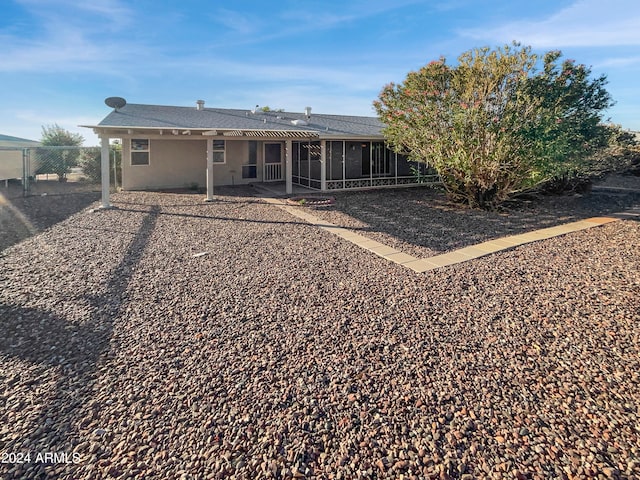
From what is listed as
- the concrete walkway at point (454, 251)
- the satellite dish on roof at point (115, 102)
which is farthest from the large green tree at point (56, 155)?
the concrete walkway at point (454, 251)

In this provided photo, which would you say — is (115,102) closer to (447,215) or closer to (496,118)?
(447,215)

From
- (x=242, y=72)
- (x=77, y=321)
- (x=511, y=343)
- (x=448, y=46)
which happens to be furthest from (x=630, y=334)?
(x=242, y=72)

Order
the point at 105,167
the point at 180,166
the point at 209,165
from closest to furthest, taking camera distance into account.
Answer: the point at 105,167 < the point at 209,165 < the point at 180,166

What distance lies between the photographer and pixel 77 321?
4.12 m

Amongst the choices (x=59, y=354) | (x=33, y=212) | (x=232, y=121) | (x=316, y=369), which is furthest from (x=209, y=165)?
(x=316, y=369)

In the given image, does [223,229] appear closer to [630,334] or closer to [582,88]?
[630,334]

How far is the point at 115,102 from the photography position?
14.8 metres

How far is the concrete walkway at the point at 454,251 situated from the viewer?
6515mm

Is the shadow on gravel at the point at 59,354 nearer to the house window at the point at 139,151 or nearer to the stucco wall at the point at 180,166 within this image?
the stucco wall at the point at 180,166

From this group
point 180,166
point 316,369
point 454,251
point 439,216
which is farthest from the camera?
point 180,166

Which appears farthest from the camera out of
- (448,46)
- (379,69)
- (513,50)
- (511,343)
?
(379,69)

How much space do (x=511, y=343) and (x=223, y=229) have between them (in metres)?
6.90

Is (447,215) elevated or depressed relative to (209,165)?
depressed

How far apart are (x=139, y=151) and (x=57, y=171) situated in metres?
5.85
